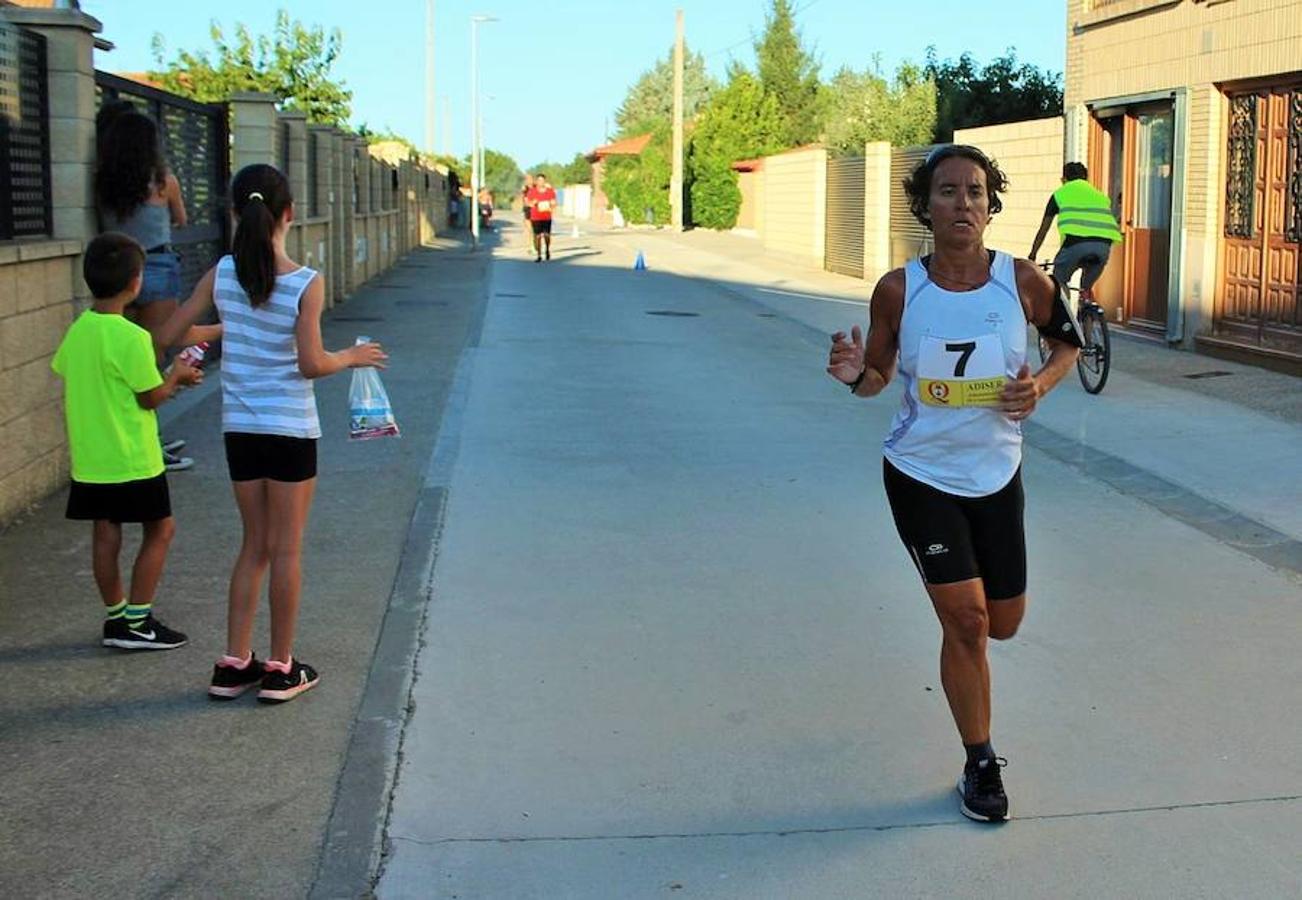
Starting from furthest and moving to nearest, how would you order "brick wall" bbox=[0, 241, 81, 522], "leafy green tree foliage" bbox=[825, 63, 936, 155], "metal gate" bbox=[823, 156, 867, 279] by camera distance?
1. "leafy green tree foliage" bbox=[825, 63, 936, 155]
2. "metal gate" bbox=[823, 156, 867, 279]
3. "brick wall" bbox=[0, 241, 81, 522]

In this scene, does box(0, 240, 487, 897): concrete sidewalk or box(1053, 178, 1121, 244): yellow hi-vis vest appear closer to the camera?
box(0, 240, 487, 897): concrete sidewalk

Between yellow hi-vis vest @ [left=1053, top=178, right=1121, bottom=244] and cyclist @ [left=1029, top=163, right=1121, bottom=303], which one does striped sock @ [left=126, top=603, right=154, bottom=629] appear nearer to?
cyclist @ [left=1029, top=163, right=1121, bottom=303]

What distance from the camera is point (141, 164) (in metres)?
8.71

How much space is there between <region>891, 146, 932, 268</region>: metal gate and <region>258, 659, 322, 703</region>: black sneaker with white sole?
21.5 meters

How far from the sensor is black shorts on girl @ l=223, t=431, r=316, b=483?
509 cm

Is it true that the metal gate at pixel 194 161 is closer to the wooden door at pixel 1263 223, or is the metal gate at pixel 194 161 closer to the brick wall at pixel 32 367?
the brick wall at pixel 32 367

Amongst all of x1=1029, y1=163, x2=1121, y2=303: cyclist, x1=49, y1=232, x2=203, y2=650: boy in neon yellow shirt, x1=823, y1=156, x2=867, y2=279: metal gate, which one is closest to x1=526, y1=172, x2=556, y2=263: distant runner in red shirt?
x1=823, y1=156, x2=867, y2=279: metal gate

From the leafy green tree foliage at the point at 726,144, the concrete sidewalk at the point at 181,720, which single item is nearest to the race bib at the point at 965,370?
the concrete sidewalk at the point at 181,720

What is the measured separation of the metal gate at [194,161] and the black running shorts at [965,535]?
7.81 meters

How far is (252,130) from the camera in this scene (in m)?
15.7

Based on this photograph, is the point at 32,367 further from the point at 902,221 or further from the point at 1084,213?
the point at 902,221

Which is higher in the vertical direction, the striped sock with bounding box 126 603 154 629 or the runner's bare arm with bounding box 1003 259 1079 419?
the runner's bare arm with bounding box 1003 259 1079 419

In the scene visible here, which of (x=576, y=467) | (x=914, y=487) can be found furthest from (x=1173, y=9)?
(x=914, y=487)

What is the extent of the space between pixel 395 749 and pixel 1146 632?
2.96 metres
